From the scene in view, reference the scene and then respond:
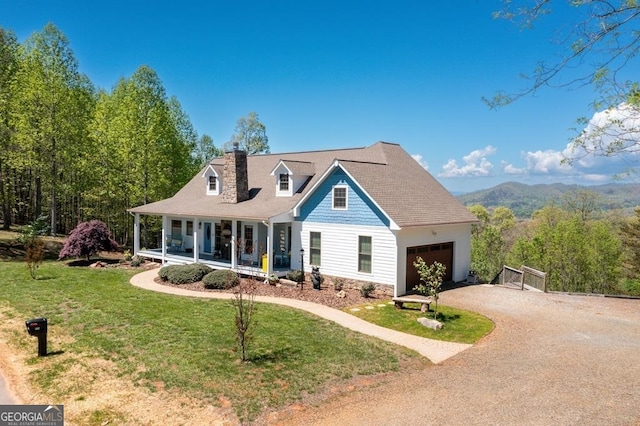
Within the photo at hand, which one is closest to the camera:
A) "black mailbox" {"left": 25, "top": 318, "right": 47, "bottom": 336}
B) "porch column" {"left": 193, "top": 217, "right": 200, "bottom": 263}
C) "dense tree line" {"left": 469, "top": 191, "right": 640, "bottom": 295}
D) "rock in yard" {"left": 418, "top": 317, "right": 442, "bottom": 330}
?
"black mailbox" {"left": 25, "top": 318, "right": 47, "bottom": 336}

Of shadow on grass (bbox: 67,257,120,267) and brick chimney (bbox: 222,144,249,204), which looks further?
shadow on grass (bbox: 67,257,120,267)

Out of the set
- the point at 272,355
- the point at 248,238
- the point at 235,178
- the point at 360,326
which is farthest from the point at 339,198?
the point at 272,355

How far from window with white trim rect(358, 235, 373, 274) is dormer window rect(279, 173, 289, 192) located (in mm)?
6368

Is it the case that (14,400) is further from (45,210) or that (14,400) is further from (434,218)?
(45,210)

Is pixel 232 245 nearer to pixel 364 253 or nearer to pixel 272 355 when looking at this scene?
pixel 364 253

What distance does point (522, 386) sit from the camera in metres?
9.11

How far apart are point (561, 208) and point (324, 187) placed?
115ft

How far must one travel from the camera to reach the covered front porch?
2142cm

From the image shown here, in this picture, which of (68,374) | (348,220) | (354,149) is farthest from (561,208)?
(68,374)

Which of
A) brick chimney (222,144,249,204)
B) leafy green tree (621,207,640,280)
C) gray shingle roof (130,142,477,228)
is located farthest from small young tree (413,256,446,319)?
leafy green tree (621,207,640,280)

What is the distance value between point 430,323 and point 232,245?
12105 millimetres

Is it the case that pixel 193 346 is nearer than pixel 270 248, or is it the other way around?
pixel 193 346

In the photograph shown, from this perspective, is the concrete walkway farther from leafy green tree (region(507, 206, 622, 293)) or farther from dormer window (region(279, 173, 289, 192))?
leafy green tree (region(507, 206, 622, 293))

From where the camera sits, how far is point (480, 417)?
7738mm
